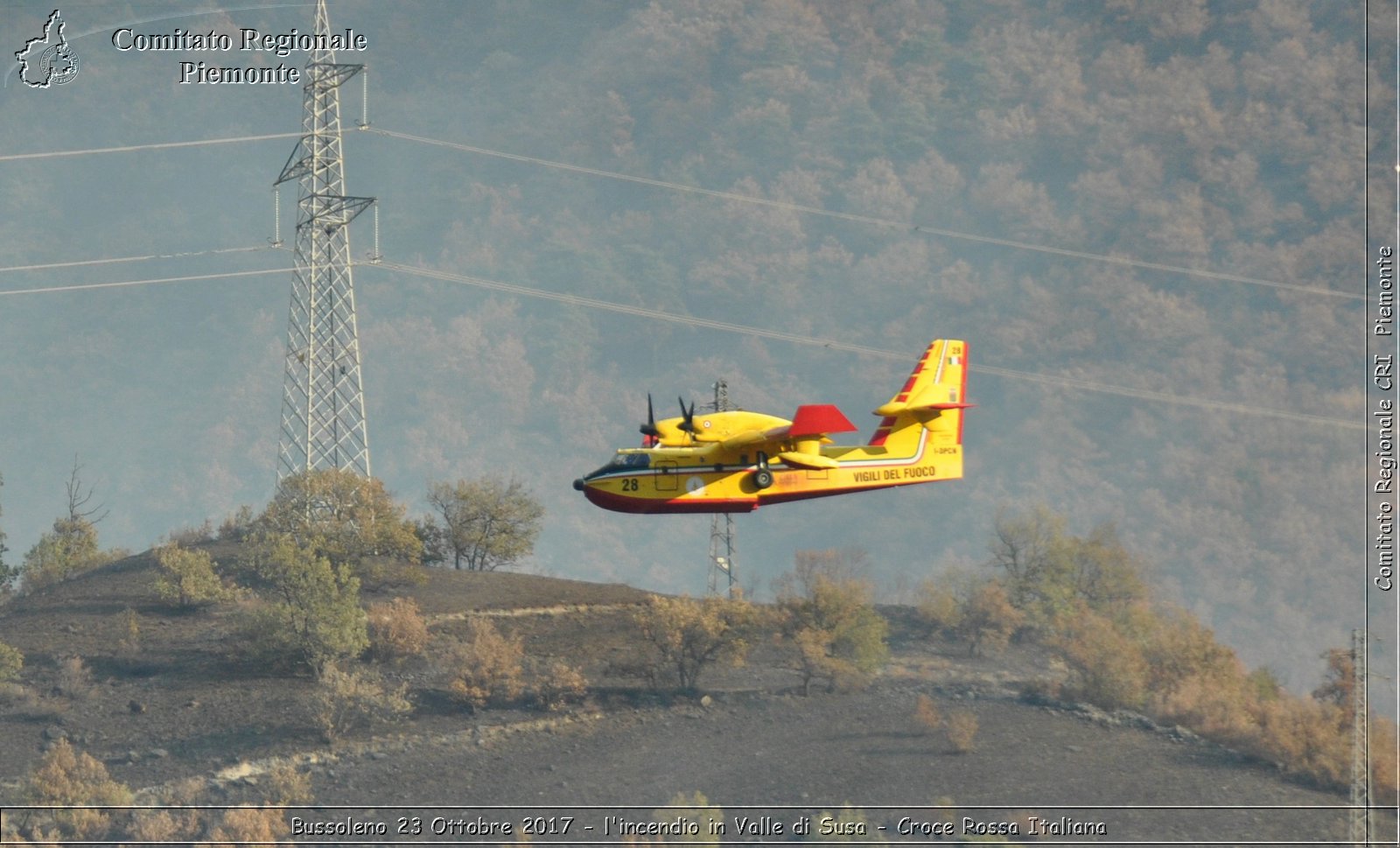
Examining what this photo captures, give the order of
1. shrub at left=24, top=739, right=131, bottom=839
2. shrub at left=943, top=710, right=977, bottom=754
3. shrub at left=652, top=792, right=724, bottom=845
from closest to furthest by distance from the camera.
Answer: shrub at left=652, top=792, right=724, bottom=845
shrub at left=24, top=739, right=131, bottom=839
shrub at left=943, top=710, right=977, bottom=754

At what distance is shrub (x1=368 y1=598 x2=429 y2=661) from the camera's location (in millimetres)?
109250

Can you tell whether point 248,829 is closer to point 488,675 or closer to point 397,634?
point 488,675

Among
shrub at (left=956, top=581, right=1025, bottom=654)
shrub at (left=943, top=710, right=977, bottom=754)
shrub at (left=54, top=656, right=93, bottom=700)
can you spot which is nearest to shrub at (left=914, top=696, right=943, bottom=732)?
shrub at (left=943, top=710, right=977, bottom=754)

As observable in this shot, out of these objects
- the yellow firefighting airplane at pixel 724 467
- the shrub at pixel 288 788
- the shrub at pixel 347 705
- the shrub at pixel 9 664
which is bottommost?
the shrub at pixel 288 788

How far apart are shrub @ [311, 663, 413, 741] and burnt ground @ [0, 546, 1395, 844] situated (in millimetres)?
853

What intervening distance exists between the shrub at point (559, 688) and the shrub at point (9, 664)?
98.2 ft

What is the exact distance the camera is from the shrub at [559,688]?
105 m

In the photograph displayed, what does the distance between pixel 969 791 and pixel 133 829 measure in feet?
142

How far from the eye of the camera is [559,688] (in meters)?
106

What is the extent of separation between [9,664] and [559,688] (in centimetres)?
3171

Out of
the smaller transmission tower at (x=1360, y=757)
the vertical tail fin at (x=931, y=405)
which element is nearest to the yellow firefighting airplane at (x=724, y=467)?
the vertical tail fin at (x=931, y=405)

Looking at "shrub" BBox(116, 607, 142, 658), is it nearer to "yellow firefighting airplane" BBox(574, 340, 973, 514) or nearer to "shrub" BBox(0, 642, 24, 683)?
"shrub" BBox(0, 642, 24, 683)

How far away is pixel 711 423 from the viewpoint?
240 feet

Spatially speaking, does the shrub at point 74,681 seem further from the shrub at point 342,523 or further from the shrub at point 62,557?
the shrub at point 62,557
